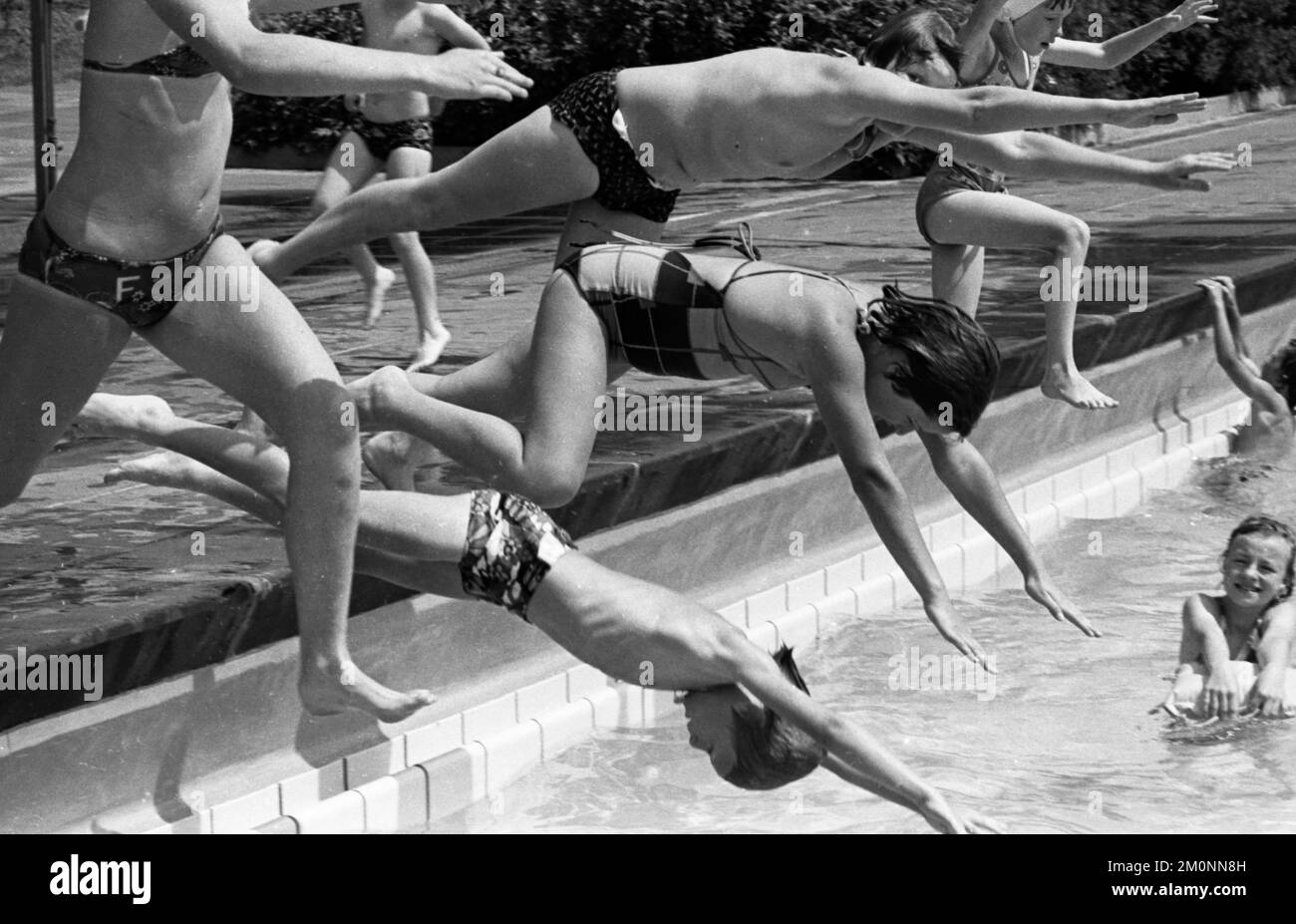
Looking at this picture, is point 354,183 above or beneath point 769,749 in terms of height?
above

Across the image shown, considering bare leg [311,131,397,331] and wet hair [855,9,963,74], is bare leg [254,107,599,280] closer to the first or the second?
wet hair [855,9,963,74]

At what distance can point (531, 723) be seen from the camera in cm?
532

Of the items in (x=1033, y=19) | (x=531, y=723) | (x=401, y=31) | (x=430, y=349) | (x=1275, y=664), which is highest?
(x=1033, y=19)

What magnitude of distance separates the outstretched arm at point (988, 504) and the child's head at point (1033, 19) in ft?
7.38

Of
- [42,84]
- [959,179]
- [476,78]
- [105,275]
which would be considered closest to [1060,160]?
[959,179]

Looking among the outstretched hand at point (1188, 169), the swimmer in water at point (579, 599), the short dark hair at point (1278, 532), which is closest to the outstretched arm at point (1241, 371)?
the short dark hair at point (1278, 532)

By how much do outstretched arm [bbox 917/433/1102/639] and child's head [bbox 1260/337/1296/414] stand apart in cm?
383

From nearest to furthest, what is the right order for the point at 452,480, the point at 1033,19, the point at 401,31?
the point at 452,480, the point at 1033,19, the point at 401,31

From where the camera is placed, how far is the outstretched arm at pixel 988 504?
15.5 feet

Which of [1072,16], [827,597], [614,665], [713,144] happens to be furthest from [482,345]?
[1072,16]

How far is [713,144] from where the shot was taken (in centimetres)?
468

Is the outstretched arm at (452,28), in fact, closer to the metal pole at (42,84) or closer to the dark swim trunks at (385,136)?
the dark swim trunks at (385,136)

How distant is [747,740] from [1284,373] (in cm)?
509

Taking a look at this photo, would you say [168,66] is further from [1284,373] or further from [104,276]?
[1284,373]
